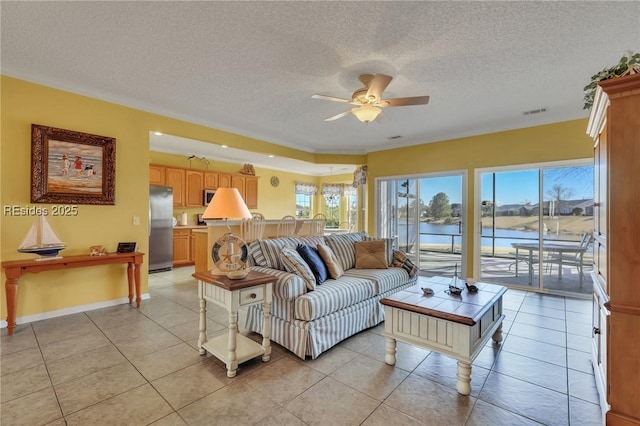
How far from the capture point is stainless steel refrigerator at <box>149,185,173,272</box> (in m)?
5.64

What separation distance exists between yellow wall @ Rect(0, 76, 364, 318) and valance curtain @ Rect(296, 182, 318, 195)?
4.90 m

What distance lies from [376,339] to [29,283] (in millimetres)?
3782

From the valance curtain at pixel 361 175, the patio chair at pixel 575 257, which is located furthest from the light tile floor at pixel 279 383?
the valance curtain at pixel 361 175

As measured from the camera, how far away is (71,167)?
3.36m

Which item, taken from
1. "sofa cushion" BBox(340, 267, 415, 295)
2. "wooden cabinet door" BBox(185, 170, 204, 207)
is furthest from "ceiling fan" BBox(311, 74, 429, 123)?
"wooden cabinet door" BBox(185, 170, 204, 207)

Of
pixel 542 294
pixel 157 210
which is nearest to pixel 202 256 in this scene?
pixel 157 210

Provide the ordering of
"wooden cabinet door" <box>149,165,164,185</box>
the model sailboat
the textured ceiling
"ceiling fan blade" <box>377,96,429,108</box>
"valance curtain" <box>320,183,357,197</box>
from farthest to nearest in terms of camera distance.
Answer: "valance curtain" <box>320,183,357,197</box>, "wooden cabinet door" <box>149,165,164,185</box>, the model sailboat, "ceiling fan blade" <box>377,96,429,108</box>, the textured ceiling

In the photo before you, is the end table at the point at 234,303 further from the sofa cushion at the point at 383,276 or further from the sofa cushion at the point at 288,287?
the sofa cushion at the point at 383,276

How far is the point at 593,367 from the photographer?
2.25 meters

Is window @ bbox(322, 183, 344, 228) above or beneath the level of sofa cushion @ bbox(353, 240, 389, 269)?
above

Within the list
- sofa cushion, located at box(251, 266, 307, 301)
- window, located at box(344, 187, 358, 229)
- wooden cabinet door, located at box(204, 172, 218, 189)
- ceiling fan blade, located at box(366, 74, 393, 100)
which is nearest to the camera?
sofa cushion, located at box(251, 266, 307, 301)

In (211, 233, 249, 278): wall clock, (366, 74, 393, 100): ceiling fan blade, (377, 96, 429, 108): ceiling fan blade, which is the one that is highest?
(366, 74, 393, 100): ceiling fan blade

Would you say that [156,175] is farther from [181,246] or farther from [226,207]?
[226,207]

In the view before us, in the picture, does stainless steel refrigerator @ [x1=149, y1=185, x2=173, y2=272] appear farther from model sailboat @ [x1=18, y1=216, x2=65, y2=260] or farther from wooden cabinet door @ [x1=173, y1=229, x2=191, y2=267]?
model sailboat @ [x1=18, y1=216, x2=65, y2=260]
